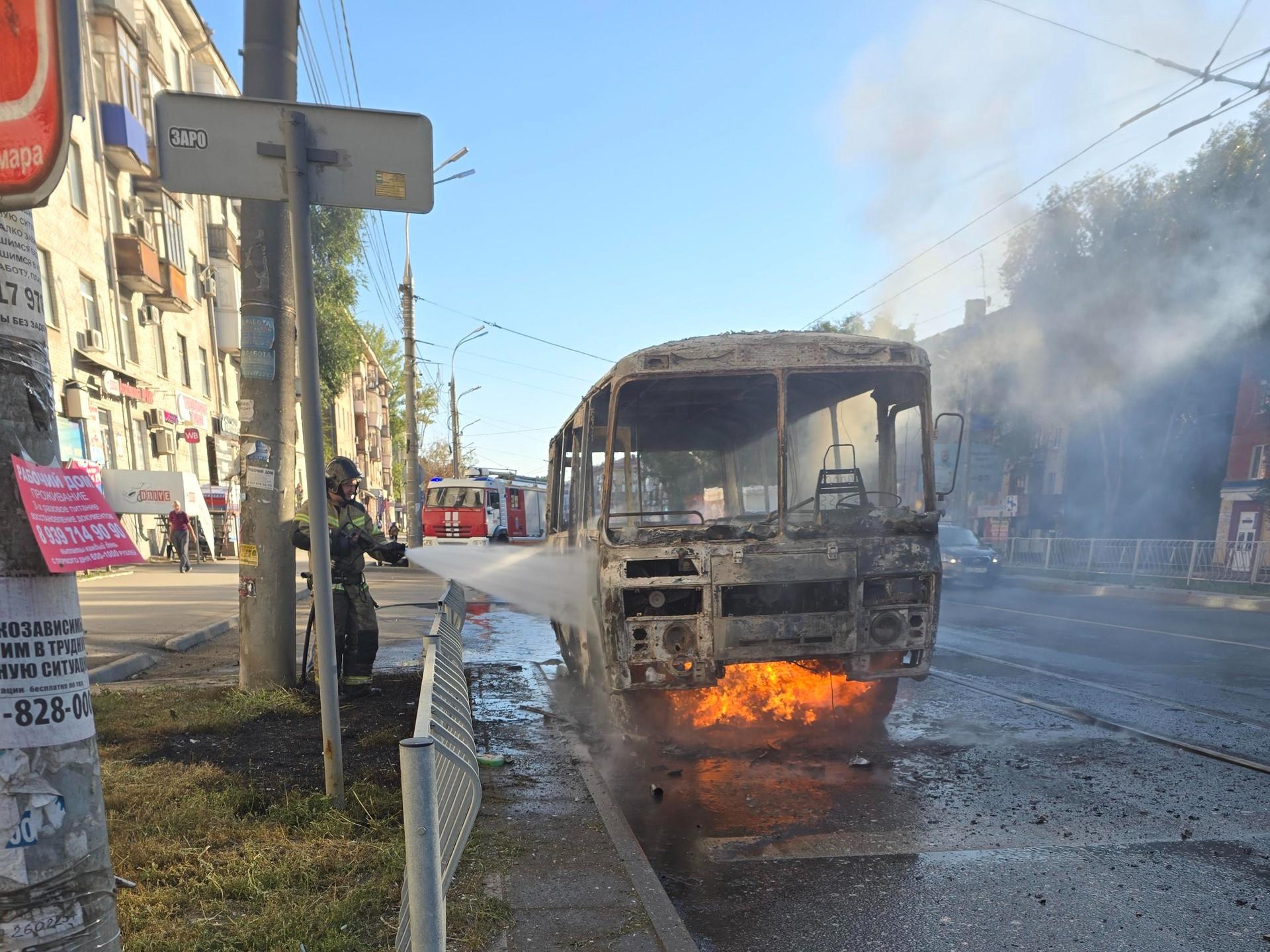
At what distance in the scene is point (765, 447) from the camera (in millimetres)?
5559

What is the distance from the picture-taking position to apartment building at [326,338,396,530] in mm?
52188

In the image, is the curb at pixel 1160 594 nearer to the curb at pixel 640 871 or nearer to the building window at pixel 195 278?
the curb at pixel 640 871

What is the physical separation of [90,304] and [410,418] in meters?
8.36

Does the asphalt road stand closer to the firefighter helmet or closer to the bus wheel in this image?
the bus wheel

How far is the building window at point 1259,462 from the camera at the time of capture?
878 inches

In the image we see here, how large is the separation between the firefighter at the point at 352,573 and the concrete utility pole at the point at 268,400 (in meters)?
0.37

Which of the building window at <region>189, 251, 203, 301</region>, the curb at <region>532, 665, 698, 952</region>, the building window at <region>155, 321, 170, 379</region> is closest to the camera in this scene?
the curb at <region>532, 665, 698, 952</region>

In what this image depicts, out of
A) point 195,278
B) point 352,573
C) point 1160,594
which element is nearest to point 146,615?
point 352,573

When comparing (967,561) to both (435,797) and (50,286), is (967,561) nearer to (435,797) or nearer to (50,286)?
(435,797)

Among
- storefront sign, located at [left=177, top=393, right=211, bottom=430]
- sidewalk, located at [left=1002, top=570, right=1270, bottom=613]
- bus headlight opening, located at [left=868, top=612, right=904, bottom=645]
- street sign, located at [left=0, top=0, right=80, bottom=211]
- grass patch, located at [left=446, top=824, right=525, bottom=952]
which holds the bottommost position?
sidewalk, located at [left=1002, top=570, right=1270, bottom=613]

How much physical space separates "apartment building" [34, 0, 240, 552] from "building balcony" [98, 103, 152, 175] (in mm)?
34

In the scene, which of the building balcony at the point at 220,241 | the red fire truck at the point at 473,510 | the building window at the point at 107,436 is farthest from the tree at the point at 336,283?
the building window at the point at 107,436

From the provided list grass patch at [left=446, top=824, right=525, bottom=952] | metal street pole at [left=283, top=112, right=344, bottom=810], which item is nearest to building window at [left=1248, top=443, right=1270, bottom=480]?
grass patch at [left=446, top=824, right=525, bottom=952]

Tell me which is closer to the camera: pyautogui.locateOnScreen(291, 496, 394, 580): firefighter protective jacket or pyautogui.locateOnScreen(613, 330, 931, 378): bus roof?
pyautogui.locateOnScreen(613, 330, 931, 378): bus roof
